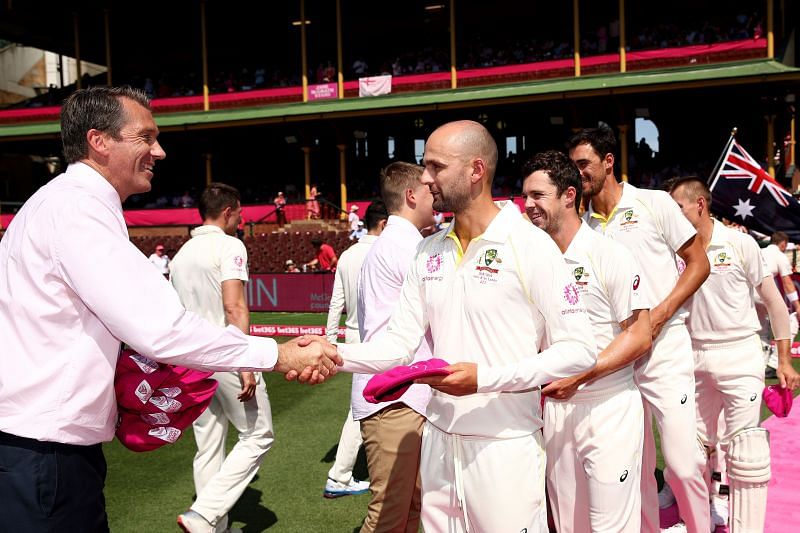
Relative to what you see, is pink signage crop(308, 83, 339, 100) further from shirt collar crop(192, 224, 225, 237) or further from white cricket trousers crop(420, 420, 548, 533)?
white cricket trousers crop(420, 420, 548, 533)

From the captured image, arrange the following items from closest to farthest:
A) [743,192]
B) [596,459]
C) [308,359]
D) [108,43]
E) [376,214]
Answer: [308,359] < [596,459] < [376,214] < [743,192] < [108,43]

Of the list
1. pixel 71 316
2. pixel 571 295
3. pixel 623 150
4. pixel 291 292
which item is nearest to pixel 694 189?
pixel 571 295

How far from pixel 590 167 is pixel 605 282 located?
40.2 inches

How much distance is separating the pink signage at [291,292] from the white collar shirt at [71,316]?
14.3 metres

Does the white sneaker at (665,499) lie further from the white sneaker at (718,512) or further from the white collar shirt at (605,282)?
the white collar shirt at (605,282)

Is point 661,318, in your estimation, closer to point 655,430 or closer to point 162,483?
point 655,430

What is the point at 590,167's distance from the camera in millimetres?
4445

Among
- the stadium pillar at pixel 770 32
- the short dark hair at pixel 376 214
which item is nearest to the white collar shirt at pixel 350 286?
the short dark hair at pixel 376 214

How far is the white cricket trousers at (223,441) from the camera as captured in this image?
4562mm

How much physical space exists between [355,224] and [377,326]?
18.1 m

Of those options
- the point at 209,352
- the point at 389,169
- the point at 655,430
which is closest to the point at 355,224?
the point at 655,430

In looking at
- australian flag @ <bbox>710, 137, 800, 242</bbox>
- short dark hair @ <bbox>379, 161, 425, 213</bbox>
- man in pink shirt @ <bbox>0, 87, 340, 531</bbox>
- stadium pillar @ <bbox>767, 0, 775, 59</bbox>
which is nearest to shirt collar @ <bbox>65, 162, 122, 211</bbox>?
man in pink shirt @ <bbox>0, 87, 340, 531</bbox>

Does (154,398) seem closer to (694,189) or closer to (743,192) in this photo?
(694,189)

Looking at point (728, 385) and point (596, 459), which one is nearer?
point (596, 459)
